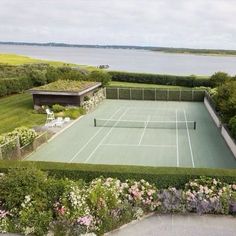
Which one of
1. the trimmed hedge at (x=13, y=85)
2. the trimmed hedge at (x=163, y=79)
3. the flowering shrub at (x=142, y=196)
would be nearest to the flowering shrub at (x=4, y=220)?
the flowering shrub at (x=142, y=196)

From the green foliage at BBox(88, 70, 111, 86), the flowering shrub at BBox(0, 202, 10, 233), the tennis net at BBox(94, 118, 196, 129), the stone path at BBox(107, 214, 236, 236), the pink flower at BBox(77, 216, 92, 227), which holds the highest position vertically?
the green foliage at BBox(88, 70, 111, 86)

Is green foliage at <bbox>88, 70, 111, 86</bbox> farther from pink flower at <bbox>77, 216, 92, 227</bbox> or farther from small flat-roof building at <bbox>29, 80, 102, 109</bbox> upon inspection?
pink flower at <bbox>77, 216, 92, 227</bbox>

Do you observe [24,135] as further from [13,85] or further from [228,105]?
[13,85]

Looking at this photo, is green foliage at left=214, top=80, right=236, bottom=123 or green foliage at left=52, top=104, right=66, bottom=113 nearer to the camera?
green foliage at left=214, top=80, right=236, bottom=123

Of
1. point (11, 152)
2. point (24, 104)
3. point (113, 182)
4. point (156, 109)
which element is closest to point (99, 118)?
point (156, 109)

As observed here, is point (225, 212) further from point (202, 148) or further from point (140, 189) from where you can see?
point (202, 148)

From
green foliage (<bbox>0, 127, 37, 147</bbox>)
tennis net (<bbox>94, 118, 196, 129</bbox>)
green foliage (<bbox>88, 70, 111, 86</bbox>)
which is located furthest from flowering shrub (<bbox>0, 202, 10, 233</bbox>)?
green foliage (<bbox>88, 70, 111, 86</bbox>)

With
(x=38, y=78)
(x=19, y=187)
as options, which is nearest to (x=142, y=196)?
(x=19, y=187)
